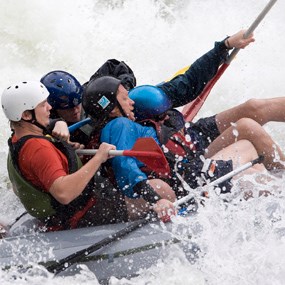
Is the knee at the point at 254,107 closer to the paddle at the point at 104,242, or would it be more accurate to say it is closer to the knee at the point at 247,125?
the knee at the point at 247,125

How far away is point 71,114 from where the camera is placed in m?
4.30

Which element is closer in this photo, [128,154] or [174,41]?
[128,154]

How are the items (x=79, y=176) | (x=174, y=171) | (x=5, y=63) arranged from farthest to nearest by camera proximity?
(x=5, y=63) < (x=174, y=171) < (x=79, y=176)

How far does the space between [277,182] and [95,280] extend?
117 cm

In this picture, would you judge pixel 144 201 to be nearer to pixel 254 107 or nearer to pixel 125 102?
pixel 125 102

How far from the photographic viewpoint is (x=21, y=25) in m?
8.74

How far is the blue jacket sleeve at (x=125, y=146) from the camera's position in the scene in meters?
3.53


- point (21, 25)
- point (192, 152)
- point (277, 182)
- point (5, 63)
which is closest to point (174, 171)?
point (192, 152)

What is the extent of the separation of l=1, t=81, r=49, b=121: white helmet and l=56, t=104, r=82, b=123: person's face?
2.38ft

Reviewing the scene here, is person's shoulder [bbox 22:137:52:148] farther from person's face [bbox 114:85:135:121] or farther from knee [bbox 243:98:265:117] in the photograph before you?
knee [bbox 243:98:265:117]

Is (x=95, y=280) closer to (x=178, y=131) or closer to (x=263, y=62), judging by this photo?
(x=178, y=131)

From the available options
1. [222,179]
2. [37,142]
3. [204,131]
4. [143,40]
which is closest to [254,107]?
[204,131]

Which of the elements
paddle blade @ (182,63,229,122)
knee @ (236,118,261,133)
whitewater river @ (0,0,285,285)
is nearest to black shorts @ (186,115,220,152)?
knee @ (236,118,261,133)

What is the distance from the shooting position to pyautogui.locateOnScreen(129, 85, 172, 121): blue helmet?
3965mm
